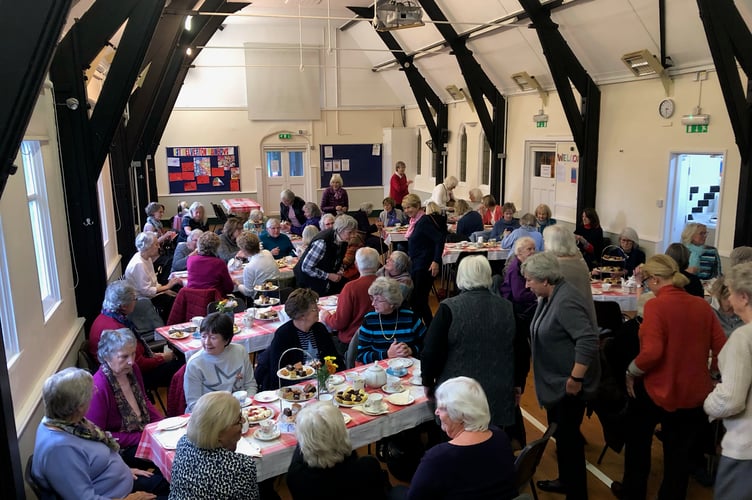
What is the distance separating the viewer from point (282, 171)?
51.3ft

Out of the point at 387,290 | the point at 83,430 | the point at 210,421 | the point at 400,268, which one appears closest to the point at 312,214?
the point at 400,268

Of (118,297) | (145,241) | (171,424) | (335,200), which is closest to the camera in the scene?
(171,424)

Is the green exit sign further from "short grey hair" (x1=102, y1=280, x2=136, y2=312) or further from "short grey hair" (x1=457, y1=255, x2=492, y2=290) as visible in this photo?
"short grey hair" (x1=102, y1=280, x2=136, y2=312)

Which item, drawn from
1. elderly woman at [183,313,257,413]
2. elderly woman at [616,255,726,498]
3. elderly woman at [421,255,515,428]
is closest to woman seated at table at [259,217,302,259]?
elderly woman at [183,313,257,413]

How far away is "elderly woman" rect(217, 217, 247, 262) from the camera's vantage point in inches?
268

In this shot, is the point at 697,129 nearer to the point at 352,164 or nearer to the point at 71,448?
the point at 71,448

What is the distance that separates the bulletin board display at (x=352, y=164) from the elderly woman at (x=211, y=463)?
542 inches

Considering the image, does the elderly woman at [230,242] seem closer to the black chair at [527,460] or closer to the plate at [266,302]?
the plate at [266,302]

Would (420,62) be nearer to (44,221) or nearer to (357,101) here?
(357,101)

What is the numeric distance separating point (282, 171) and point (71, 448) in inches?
527

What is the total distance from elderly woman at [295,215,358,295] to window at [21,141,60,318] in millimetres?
2220

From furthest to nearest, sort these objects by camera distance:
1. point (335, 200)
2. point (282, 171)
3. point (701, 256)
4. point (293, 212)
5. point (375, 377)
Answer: point (282, 171) < point (335, 200) < point (293, 212) < point (701, 256) < point (375, 377)

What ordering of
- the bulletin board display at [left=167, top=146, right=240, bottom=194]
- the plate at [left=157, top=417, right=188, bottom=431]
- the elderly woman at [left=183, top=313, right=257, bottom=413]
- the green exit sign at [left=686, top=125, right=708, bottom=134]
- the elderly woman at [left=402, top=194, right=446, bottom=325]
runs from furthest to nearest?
the bulletin board display at [left=167, top=146, right=240, bottom=194] → the green exit sign at [left=686, top=125, right=708, bottom=134] → the elderly woman at [left=402, top=194, right=446, bottom=325] → the elderly woman at [left=183, top=313, right=257, bottom=413] → the plate at [left=157, top=417, right=188, bottom=431]

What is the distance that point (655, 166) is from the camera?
7.83m
